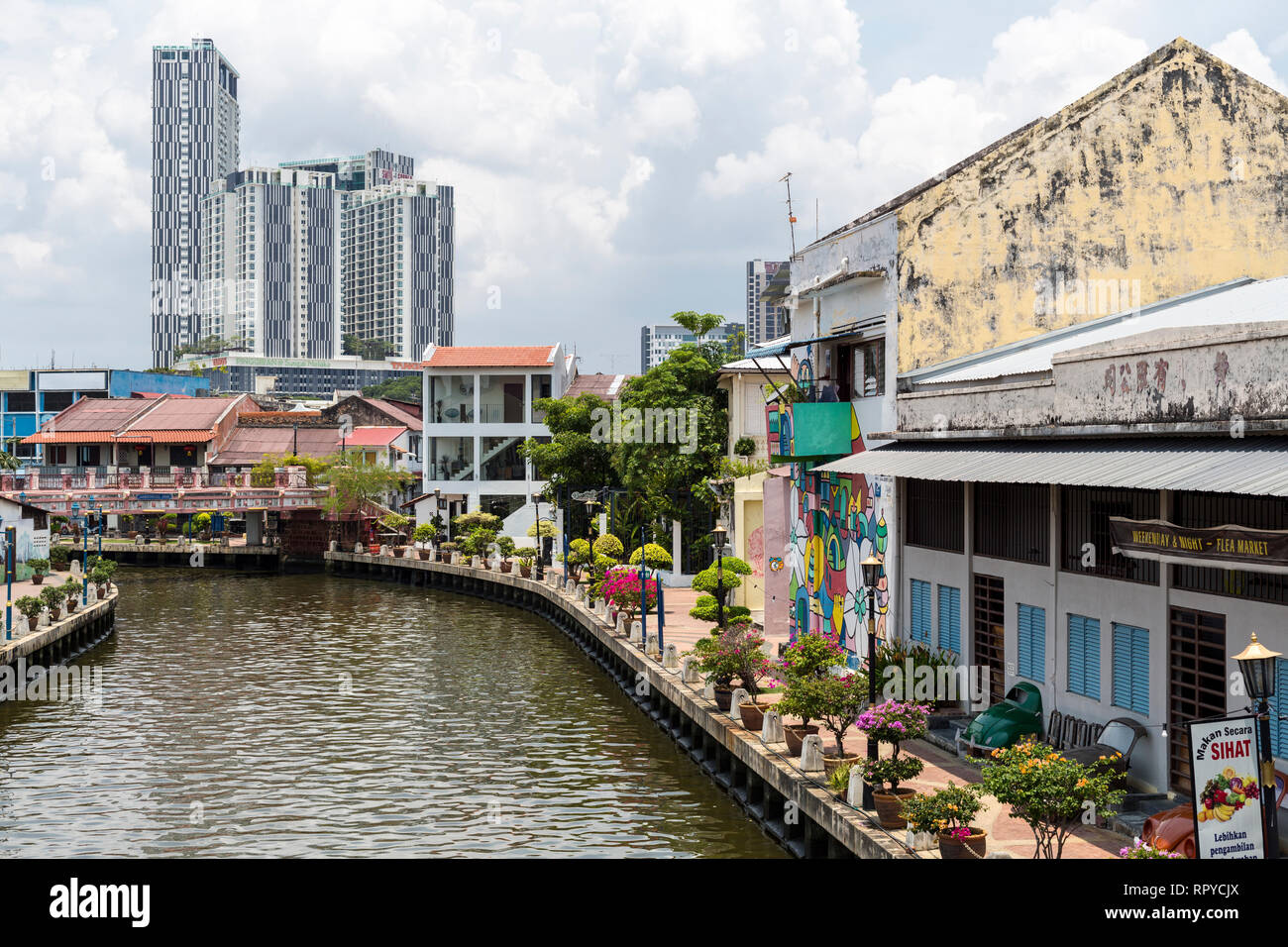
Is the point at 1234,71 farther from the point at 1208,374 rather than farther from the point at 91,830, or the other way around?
the point at 91,830

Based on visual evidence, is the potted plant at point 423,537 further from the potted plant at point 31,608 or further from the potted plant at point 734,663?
the potted plant at point 734,663

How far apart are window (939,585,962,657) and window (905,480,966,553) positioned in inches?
31.2

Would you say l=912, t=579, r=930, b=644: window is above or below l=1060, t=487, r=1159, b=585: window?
below

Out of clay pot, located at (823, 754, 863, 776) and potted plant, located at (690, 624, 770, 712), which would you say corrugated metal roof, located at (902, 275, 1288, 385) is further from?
clay pot, located at (823, 754, 863, 776)

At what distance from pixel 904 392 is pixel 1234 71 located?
8356 millimetres

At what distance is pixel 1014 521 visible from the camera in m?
20.6

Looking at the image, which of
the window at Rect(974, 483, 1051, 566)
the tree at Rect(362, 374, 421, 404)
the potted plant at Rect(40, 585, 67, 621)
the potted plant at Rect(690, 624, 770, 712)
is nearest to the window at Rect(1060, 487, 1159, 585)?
the window at Rect(974, 483, 1051, 566)

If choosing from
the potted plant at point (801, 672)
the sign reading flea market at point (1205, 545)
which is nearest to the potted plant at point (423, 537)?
the potted plant at point (801, 672)

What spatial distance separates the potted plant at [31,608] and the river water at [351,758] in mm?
1891

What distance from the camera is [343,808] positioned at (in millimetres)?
22156

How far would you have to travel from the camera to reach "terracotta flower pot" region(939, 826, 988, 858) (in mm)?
13836

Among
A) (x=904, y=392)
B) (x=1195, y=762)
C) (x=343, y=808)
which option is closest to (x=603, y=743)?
(x=343, y=808)

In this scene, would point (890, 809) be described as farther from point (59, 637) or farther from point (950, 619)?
point (59, 637)

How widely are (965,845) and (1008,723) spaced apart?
535 cm
